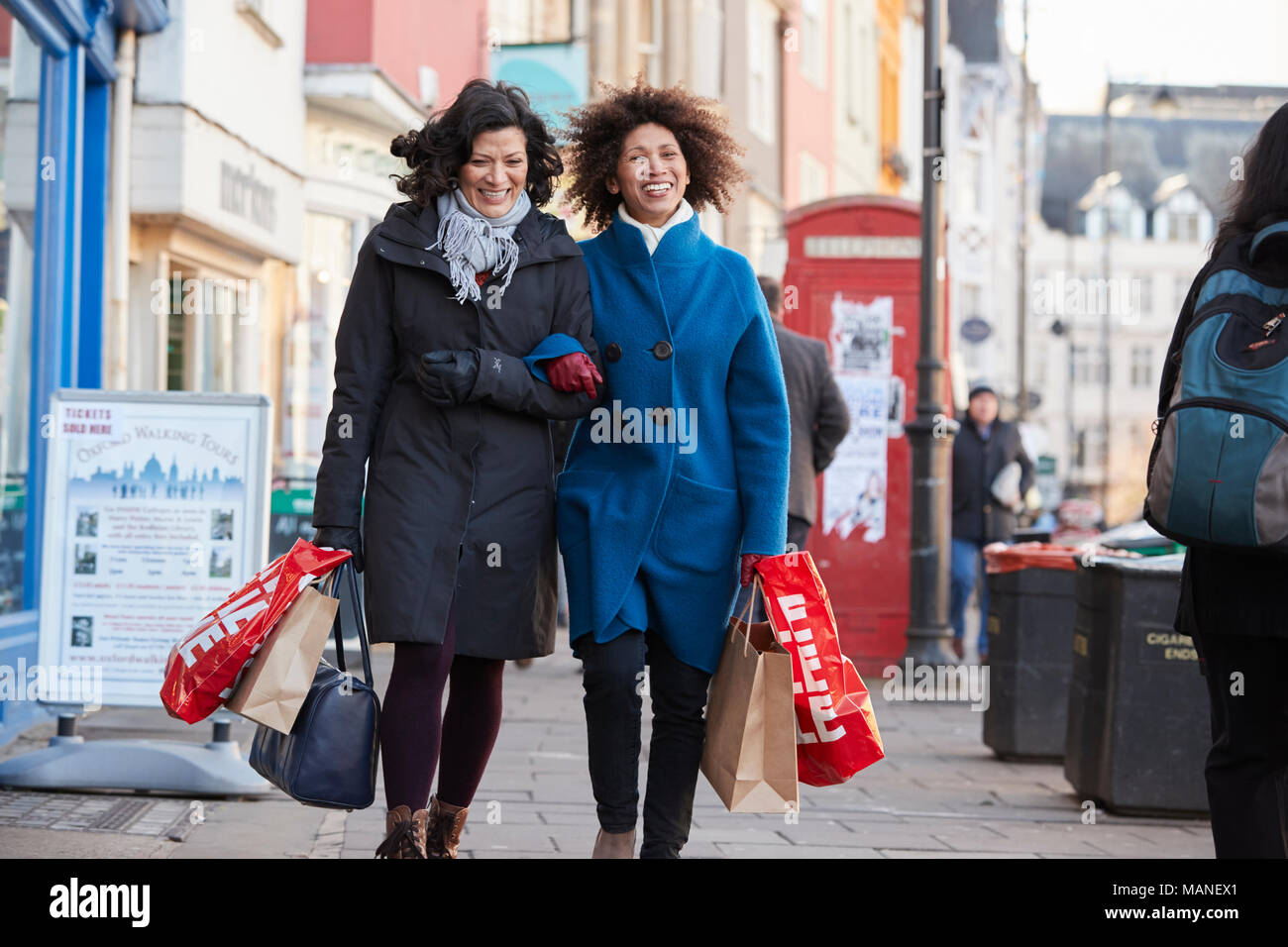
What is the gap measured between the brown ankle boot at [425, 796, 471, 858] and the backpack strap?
2.33 m

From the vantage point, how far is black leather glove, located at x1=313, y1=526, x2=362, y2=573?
4531 millimetres

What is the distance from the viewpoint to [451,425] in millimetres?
4551

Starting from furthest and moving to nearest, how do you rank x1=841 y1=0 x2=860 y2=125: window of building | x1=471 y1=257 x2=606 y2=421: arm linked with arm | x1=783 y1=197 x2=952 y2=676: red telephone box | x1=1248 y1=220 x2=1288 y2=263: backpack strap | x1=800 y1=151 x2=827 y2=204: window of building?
x1=841 y1=0 x2=860 y2=125: window of building → x1=800 y1=151 x2=827 y2=204: window of building → x1=783 y1=197 x2=952 y2=676: red telephone box → x1=471 y1=257 x2=606 y2=421: arm linked with arm → x1=1248 y1=220 x2=1288 y2=263: backpack strap

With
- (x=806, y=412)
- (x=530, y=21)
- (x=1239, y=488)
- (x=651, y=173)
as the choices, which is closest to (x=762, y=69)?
(x=530, y=21)

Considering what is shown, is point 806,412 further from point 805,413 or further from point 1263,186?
point 1263,186

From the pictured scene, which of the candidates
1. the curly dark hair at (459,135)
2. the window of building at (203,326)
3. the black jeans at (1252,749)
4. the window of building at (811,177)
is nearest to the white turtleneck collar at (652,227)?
the curly dark hair at (459,135)

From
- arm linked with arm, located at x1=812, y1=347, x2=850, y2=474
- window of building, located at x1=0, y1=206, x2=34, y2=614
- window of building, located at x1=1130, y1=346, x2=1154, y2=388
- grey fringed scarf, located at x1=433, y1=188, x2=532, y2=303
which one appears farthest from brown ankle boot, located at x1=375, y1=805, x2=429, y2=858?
window of building, located at x1=1130, y1=346, x2=1154, y2=388

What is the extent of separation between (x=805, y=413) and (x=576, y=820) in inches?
133

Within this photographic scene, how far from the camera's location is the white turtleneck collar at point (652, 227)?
4723 mm

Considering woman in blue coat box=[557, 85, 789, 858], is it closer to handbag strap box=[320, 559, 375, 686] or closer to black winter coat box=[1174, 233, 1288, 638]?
handbag strap box=[320, 559, 375, 686]
